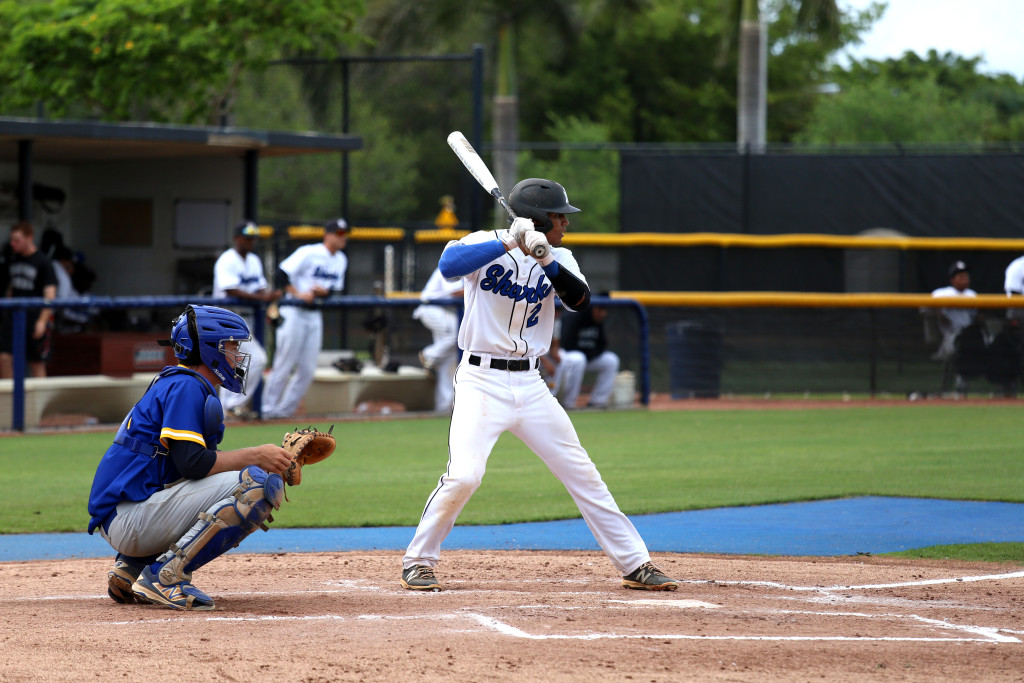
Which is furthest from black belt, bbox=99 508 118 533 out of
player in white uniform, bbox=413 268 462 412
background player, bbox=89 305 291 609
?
player in white uniform, bbox=413 268 462 412

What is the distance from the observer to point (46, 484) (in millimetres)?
8984

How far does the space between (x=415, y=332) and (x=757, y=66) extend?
542 inches

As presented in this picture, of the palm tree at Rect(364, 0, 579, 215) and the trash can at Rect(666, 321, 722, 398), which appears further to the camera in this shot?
the palm tree at Rect(364, 0, 579, 215)

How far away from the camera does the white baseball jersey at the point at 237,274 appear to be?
12.4 m

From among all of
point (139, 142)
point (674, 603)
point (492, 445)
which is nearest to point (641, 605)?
point (674, 603)

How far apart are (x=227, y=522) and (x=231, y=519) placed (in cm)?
2

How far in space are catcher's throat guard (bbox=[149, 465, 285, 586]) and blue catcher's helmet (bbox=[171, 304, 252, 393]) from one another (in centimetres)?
41

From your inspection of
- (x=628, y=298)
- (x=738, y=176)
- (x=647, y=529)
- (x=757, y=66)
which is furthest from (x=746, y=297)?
(x=757, y=66)

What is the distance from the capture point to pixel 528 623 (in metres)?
4.91

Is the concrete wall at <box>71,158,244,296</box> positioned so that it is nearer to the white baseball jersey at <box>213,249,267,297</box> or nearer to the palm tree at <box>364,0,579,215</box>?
the white baseball jersey at <box>213,249,267,297</box>

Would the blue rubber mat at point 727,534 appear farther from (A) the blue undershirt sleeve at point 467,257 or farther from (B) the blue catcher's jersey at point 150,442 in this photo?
(A) the blue undershirt sleeve at point 467,257

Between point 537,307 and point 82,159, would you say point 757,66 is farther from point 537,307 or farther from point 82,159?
point 537,307

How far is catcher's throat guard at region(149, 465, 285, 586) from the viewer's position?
4930 millimetres

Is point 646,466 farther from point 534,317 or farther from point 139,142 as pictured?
point 139,142
